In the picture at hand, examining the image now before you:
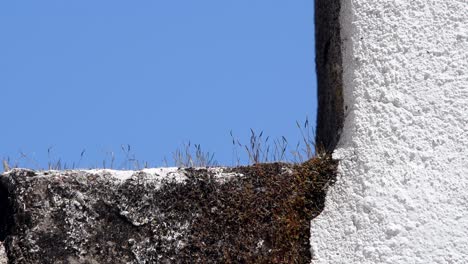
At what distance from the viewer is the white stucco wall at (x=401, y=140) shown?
13.7 feet

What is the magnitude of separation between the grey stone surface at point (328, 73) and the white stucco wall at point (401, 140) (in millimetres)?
59

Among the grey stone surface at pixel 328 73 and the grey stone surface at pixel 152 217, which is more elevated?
the grey stone surface at pixel 328 73

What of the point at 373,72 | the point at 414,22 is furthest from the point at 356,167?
the point at 414,22

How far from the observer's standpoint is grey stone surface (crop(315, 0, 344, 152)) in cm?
450

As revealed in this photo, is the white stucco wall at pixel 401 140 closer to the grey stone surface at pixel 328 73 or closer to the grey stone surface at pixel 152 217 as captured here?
the grey stone surface at pixel 328 73

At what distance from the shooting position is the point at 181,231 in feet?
13.6

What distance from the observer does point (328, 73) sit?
15.1 feet

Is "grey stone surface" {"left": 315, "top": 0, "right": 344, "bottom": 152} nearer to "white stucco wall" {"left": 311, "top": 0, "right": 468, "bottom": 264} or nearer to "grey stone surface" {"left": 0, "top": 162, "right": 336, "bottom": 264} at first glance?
"white stucco wall" {"left": 311, "top": 0, "right": 468, "bottom": 264}

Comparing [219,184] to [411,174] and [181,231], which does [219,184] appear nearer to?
[181,231]

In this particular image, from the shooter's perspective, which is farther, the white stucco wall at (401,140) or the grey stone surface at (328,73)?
the grey stone surface at (328,73)

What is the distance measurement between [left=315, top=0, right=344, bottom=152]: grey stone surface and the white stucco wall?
59 mm

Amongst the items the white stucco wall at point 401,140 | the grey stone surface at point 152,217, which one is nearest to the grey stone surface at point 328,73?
the white stucco wall at point 401,140

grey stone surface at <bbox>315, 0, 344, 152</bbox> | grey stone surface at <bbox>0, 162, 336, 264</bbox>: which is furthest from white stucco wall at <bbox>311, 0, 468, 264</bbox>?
grey stone surface at <bbox>0, 162, 336, 264</bbox>

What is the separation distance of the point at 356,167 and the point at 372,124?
0.66 ft
